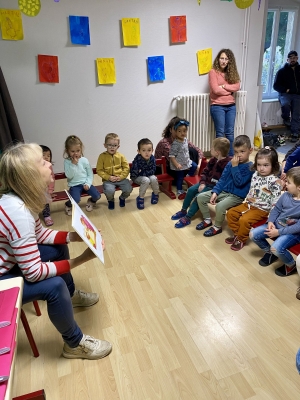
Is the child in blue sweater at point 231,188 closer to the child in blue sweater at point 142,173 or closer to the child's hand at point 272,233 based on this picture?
the child's hand at point 272,233

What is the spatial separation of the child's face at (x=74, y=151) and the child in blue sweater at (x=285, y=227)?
1673mm

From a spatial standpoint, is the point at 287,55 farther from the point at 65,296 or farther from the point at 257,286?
the point at 65,296

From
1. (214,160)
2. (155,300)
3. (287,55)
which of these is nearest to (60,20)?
(214,160)

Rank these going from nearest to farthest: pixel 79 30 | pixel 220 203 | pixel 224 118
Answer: pixel 220 203
pixel 79 30
pixel 224 118

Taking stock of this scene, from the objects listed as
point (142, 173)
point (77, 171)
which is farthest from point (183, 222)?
point (77, 171)

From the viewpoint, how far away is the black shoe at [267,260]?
212 cm

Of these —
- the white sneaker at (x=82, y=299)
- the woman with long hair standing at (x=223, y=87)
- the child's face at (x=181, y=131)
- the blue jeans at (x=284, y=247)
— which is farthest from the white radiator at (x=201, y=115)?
the white sneaker at (x=82, y=299)

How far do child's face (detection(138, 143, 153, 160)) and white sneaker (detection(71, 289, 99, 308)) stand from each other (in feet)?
4.88

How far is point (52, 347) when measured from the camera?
1.59 m

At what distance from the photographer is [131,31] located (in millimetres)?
3479

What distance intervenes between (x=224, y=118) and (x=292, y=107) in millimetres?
1829

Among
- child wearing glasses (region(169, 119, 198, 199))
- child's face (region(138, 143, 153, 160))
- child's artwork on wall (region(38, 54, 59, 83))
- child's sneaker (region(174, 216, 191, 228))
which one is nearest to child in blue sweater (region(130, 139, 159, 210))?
child's face (region(138, 143, 153, 160))

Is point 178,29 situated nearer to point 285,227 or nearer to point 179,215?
point 179,215

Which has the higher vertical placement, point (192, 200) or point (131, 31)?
point (131, 31)
